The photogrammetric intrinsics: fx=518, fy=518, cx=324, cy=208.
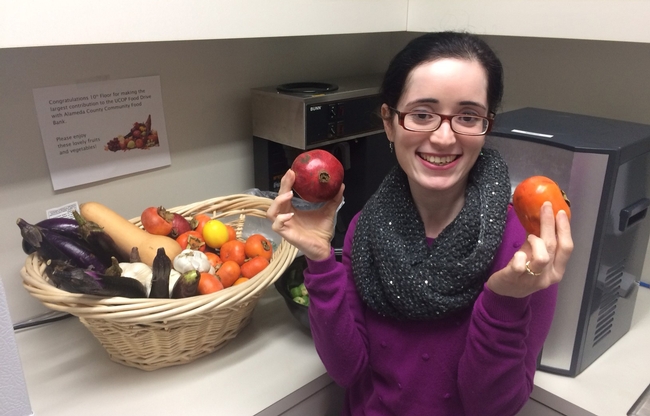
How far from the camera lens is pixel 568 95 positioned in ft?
4.17

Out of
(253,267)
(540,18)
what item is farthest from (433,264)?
(540,18)

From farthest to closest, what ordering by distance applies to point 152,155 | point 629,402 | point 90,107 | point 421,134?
point 152,155 → point 90,107 → point 629,402 → point 421,134

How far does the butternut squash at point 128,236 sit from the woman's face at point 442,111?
488mm

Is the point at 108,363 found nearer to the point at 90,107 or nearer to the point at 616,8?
the point at 90,107

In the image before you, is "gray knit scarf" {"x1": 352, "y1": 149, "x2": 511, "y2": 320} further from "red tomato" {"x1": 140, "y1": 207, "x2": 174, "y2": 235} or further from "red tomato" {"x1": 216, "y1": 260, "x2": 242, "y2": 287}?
"red tomato" {"x1": 140, "y1": 207, "x2": 174, "y2": 235}

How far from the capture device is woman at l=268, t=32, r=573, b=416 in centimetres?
73

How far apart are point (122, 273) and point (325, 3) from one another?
0.61m

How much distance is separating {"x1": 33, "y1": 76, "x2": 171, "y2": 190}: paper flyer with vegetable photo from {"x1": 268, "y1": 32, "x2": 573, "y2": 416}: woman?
0.53m

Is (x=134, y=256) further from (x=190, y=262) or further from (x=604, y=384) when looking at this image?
(x=604, y=384)

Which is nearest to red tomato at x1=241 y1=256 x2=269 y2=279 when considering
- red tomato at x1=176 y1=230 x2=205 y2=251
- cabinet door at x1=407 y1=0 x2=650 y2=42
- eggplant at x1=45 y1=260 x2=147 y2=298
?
red tomato at x1=176 y1=230 x2=205 y2=251

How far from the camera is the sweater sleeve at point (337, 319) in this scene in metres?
0.80

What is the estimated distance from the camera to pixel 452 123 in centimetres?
73

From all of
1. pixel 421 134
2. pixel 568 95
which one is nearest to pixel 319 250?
pixel 421 134

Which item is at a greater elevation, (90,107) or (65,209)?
(90,107)
